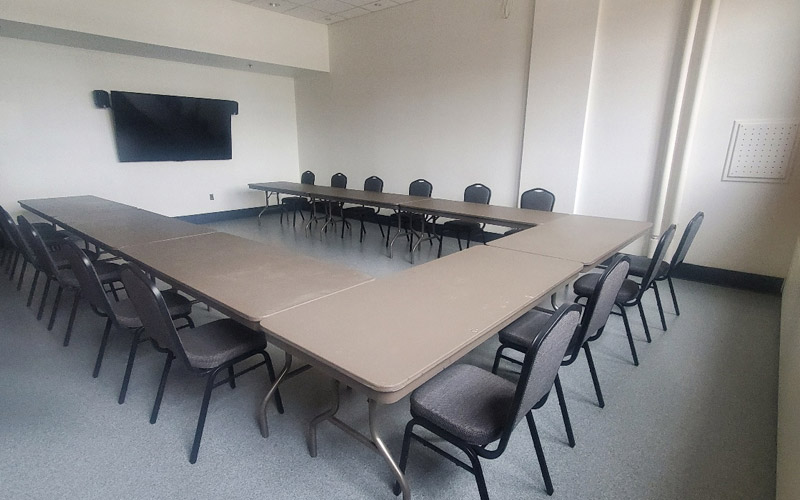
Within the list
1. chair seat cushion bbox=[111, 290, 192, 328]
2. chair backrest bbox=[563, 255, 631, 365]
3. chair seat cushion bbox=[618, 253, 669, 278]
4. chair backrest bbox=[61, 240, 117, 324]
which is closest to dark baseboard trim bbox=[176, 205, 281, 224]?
chair seat cushion bbox=[111, 290, 192, 328]

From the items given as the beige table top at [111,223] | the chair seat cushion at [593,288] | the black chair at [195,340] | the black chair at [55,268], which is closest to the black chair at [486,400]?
the black chair at [195,340]

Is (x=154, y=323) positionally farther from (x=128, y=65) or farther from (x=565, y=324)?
(x=128, y=65)

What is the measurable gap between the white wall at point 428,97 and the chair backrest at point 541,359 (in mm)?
4153

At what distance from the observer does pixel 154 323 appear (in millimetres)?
1661

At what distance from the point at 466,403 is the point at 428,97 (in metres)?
5.17

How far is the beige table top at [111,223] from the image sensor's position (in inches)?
111

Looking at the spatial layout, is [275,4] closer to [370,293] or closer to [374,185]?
[374,185]

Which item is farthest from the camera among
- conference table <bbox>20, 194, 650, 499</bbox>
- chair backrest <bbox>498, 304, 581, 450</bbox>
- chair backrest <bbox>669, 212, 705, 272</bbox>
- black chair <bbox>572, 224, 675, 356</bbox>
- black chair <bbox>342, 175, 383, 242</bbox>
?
black chair <bbox>342, 175, 383, 242</bbox>

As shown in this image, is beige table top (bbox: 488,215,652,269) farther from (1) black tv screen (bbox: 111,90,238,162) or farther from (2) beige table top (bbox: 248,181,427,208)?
(1) black tv screen (bbox: 111,90,238,162)

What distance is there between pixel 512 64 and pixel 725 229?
2.95m

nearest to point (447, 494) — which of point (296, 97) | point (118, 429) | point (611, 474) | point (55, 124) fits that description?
point (611, 474)

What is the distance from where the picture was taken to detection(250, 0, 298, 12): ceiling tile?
5.71m

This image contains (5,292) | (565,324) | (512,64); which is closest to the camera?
(565,324)

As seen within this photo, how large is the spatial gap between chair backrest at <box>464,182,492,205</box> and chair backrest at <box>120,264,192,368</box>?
12.5 feet
